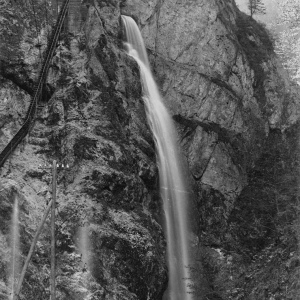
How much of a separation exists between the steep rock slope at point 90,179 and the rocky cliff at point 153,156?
6 centimetres

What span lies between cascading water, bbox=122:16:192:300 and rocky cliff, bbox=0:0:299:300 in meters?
1.05

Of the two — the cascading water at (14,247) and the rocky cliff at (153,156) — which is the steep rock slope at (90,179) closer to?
the rocky cliff at (153,156)

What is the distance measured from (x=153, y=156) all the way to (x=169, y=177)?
7.36ft

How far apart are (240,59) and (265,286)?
22.8 meters

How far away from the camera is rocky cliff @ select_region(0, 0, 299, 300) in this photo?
20.9 meters

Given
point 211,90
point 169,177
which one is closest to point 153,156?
point 169,177

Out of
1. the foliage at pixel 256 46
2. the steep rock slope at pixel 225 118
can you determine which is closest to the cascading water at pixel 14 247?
the steep rock slope at pixel 225 118

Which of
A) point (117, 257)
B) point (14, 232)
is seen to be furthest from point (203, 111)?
point (14, 232)

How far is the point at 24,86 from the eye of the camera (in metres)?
27.2

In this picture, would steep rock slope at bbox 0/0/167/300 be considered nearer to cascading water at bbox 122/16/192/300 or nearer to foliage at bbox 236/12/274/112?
cascading water at bbox 122/16/192/300

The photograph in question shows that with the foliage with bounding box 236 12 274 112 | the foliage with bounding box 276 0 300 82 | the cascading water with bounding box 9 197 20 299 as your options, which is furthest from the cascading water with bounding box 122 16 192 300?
the foliage with bounding box 276 0 300 82

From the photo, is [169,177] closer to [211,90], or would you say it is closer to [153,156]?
[153,156]

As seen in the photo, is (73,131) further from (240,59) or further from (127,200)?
(240,59)

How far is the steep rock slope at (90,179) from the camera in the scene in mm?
20175
